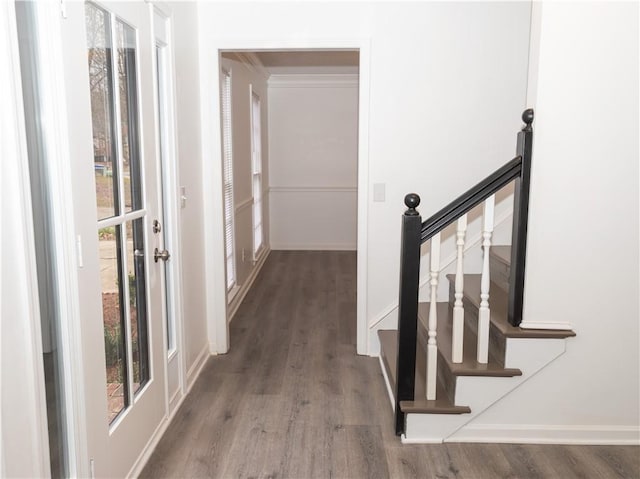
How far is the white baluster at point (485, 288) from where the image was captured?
8.52 ft

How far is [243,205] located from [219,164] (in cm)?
207

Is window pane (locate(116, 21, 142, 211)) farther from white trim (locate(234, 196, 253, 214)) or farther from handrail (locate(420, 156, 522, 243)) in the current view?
white trim (locate(234, 196, 253, 214))

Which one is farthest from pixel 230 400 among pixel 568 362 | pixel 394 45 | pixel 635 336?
pixel 394 45

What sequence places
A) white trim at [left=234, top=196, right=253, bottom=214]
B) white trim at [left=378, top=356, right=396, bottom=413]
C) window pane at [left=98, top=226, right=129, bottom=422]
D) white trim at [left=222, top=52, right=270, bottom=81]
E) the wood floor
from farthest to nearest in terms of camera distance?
white trim at [left=234, top=196, right=253, bottom=214], white trim at [left=222, top=52, right=270, bottom=81], white trim at [left=378, top=356, right=396, bottom=413], the wood floor, window pane at [left=98, top=226, right=129, bottom=422]

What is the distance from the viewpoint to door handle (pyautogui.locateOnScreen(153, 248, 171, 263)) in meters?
2.68

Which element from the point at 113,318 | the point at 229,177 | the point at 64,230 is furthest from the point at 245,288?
the point at 64,230

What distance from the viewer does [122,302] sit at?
2.31m

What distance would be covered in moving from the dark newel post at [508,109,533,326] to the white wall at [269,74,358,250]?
205 inches

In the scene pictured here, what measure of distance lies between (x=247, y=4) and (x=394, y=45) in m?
0.95

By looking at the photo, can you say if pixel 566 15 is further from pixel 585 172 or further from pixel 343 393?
pixel 343 393

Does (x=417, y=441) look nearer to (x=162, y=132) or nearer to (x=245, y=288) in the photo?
(x=162, y=132)

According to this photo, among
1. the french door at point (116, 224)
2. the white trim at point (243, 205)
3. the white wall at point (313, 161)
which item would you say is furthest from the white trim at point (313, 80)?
the french door at point (116, 224)

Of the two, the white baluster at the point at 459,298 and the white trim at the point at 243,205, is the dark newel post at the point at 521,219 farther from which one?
the white trim at the point at 243,205

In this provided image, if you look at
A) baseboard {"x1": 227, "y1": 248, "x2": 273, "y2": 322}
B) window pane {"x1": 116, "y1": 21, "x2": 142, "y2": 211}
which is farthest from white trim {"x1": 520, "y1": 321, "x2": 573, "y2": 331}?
baseboard {"x1": 227, "y1": 248, "x2": 273, "y2": 322}
